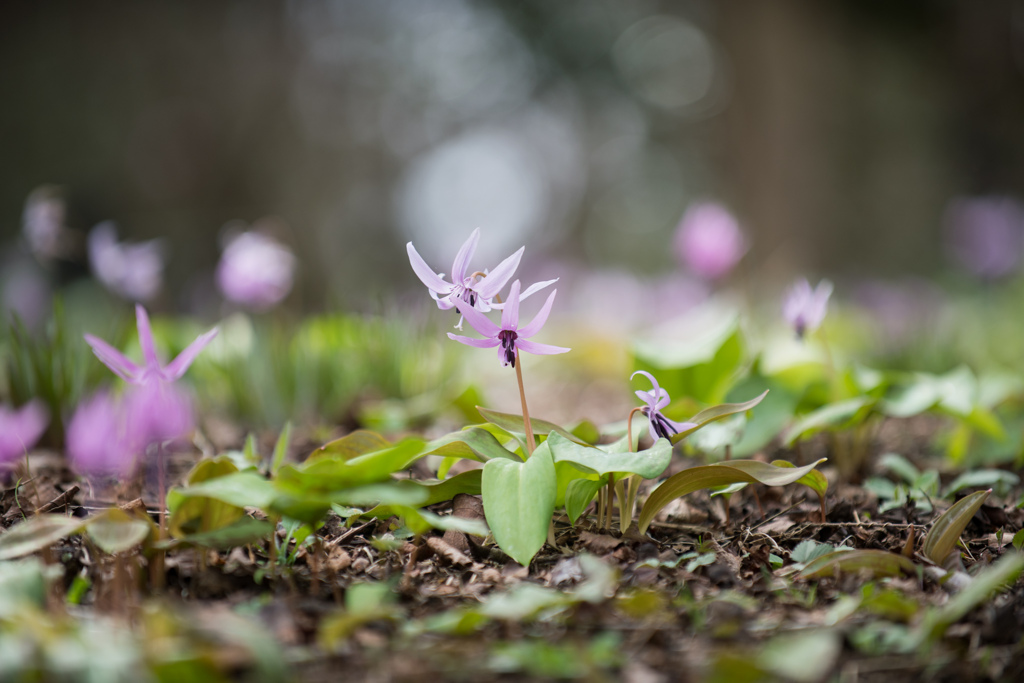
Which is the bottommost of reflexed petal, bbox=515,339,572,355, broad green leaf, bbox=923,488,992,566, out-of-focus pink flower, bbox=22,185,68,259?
broad green leaf, bbox=923,488,992,566

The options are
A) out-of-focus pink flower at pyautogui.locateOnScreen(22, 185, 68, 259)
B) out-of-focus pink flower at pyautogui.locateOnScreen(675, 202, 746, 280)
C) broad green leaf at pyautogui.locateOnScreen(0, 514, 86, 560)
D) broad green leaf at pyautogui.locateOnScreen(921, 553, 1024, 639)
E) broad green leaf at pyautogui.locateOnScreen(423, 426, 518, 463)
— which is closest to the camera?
broad green leaf at pyautogui.locateOnScreen(921, 553, 1024, 639)

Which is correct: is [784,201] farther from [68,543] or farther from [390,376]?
[68,543]

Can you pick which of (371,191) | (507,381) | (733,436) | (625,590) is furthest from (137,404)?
(371,191)

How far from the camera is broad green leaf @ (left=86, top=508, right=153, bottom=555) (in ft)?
3.32

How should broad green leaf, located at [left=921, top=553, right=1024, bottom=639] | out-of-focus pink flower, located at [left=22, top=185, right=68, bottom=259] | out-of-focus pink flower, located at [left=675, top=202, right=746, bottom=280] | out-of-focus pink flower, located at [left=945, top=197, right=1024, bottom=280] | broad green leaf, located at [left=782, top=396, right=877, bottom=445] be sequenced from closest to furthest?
broad green leaf, located at [left=921, top=553, right=1024, bottom=639] → broad green leaf, located at [left=782, top=396, right=877, bottom=445] → out-of-focus pink flower, located at [left=22, top=185, right=68, bottom=259] → out-of-focus pink flower, located at [left=675, top=202, right=746, bottom=280] → out-of-focus pink flower, located at [left=945, top=197, right=1024, bottom=280]

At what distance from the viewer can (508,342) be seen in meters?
1.18

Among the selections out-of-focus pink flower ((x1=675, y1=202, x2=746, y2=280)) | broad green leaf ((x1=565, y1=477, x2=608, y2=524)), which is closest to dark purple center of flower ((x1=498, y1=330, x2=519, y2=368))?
broad green leaf ((x1=565, y1=477, x2=608, y2=524))

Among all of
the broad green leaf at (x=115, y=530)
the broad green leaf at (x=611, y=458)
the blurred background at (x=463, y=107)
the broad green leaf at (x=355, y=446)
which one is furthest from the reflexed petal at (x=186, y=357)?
the blurred background at (x=463, y=107)

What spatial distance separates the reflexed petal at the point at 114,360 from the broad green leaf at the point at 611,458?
716mm

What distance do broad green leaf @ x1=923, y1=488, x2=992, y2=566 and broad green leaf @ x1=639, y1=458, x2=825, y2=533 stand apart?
0.27 m

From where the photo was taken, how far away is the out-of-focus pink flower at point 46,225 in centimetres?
225

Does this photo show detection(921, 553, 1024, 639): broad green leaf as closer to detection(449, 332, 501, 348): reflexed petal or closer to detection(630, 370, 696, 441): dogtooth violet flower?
detection(630, 370, 696, 441): dogtooth violet flower

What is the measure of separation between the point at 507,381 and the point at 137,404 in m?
3.25

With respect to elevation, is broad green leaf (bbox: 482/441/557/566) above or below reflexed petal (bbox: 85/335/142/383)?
below
